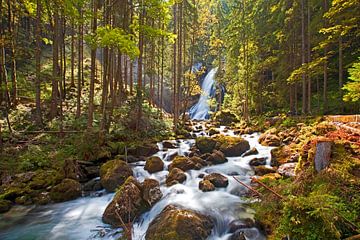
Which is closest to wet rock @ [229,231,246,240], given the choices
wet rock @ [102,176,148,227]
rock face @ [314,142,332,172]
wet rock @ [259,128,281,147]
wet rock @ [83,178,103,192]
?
rock face @ [314,142,332,172]

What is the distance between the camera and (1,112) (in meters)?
15.0

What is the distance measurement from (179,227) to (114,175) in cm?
473

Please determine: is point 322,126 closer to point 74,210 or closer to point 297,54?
point 74,210

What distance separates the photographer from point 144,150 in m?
13.9

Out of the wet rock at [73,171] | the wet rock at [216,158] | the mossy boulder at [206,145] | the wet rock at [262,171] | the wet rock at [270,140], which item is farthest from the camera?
the mossy boulder at [206,145]

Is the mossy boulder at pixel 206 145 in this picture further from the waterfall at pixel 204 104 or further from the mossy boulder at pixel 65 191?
the waterfall at pixel 204 104

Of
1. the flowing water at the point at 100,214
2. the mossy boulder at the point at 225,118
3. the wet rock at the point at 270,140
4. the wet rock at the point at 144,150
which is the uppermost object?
the mossy boulder at the point at 225,118

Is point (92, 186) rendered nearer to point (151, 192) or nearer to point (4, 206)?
point (4, 206)

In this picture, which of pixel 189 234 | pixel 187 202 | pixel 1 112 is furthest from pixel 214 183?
pixel 1 112

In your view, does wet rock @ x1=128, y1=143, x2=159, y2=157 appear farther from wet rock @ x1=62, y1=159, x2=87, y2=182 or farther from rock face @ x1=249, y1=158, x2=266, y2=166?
rock face @ x1=249, y1=158, x2=266, y2=166

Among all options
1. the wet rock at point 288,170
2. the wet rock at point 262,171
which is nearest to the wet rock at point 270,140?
the wet rock at point 262,171

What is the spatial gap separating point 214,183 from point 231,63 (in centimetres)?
2362

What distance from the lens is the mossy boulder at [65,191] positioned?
922 cm

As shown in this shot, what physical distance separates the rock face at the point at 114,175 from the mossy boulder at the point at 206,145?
525 cm
